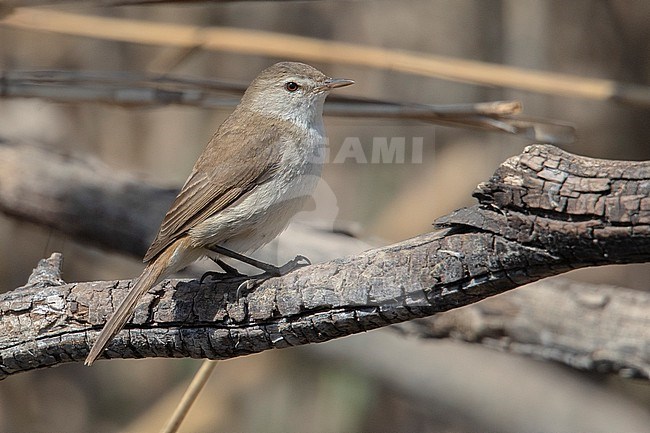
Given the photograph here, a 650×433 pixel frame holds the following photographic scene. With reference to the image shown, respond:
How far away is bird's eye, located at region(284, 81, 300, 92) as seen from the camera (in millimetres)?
3717

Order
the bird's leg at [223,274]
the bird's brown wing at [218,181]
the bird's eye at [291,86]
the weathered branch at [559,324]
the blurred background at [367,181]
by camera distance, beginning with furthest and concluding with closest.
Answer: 1. the blurred background at [367,181]
2. the weathered branch at [559,324]
3. the bird's eye at [291,86]
4. the bird's brown wing at [218,181]
5. the bird's leg at [223,274]

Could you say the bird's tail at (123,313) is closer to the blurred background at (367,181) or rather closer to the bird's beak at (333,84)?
the bird's beak at (333,84)

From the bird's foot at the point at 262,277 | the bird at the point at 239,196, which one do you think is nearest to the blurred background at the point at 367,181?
the bird at the point at 239,196

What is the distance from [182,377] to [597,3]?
417 cm

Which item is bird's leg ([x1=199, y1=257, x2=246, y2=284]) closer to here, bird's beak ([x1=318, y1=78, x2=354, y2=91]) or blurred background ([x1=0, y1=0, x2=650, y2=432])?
bird's beak ([x1=318, y1=78, x2=354, y2=91])

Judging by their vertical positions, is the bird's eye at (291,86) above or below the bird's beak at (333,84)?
below

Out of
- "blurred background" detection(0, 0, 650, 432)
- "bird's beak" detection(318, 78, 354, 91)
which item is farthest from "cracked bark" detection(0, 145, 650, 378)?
"blurred background" detection(0, 0, 650, 432)

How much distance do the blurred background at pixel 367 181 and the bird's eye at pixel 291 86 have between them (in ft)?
4.21

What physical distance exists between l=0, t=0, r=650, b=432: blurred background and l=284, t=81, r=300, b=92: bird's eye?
50.5 inches

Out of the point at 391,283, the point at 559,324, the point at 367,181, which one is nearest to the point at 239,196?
the point at 391,283

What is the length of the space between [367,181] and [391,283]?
4.17m

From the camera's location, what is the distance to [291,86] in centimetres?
373

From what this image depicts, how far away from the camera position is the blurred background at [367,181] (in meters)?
5.18

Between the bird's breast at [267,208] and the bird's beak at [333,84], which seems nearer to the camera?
the bird's breast at [267,208]
